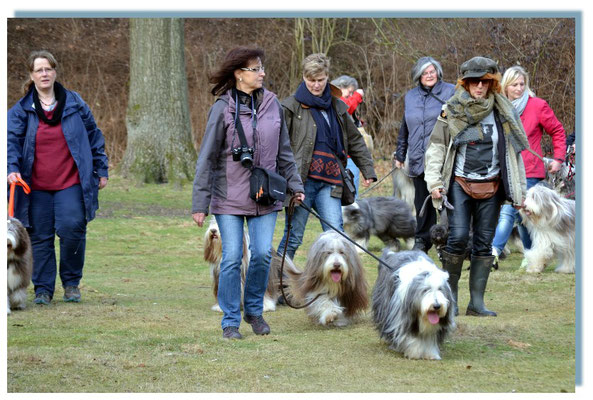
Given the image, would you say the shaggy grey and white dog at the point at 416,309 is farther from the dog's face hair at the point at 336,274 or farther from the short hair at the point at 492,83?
the short hair at the point at 492,83

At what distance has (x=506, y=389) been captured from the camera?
4.27m

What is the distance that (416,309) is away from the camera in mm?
4785

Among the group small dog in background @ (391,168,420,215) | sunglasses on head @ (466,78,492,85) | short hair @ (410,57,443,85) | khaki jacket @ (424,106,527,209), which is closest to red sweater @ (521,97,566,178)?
short hair @ (410,57,443,85)

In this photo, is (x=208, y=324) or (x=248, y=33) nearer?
(x=208, y=324)

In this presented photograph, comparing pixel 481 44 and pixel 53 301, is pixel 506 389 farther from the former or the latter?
pixel 481 44

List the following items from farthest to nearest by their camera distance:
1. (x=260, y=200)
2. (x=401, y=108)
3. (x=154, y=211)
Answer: (x=401, y=108), (x=154, y=211), (x=260, y=200)

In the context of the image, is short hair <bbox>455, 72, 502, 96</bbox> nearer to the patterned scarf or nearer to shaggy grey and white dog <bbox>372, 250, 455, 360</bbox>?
the patterned scarf

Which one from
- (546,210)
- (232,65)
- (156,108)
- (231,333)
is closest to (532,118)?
(546,210)

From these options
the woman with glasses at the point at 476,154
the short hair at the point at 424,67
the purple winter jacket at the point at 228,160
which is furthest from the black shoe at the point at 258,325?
the short hair at the point at 424,67

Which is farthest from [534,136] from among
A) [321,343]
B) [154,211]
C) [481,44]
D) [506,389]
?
[154,211]

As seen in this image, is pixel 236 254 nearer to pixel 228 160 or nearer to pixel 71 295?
pixel 228 160

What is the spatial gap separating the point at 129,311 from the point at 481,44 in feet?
27.7

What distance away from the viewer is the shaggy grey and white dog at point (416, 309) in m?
4.74

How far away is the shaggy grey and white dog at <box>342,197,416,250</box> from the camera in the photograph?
31.5 ft
